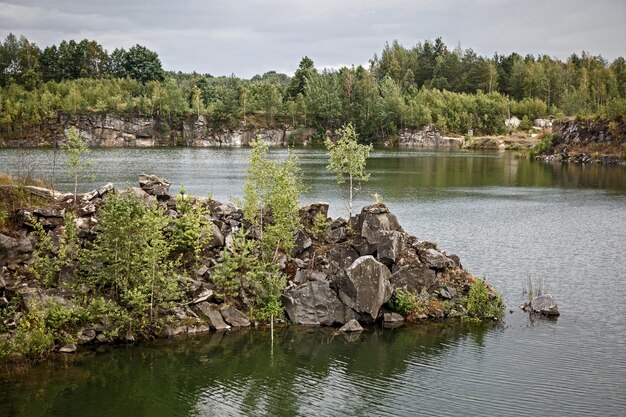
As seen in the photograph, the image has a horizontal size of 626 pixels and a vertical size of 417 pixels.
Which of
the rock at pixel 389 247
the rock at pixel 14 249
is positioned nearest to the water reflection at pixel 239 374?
the rock at pixel 389 247

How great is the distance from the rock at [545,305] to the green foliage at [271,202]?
15.4 m

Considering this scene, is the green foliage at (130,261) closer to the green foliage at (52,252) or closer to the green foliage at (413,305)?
the green foliage at (52,252)

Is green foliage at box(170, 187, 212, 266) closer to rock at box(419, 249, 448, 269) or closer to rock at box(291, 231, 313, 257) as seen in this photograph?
rock at box(291, 231, 313, 257)

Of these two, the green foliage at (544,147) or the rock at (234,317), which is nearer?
the rock at (234,317)

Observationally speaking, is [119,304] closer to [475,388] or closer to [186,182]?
[475,388]

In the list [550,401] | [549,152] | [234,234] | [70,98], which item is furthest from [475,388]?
[70,98]

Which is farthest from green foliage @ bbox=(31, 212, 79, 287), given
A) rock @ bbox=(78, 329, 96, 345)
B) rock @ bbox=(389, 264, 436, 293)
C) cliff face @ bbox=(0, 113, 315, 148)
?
cliff face @ bbox=(0, 113, 315, 148)

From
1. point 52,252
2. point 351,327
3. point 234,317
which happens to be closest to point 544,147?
point 351,327

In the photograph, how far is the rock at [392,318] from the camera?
120 ft

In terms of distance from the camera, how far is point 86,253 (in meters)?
34.3

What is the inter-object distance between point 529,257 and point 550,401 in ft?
83.1

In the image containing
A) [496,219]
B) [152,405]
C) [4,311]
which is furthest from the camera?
[496,219]

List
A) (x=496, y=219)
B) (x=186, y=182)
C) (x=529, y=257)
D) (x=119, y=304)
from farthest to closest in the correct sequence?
(x=186, y=182) → (x=496, y=219) → (x=529, y=257) → (x=119, y=304)

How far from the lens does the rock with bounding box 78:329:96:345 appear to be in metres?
31.7
